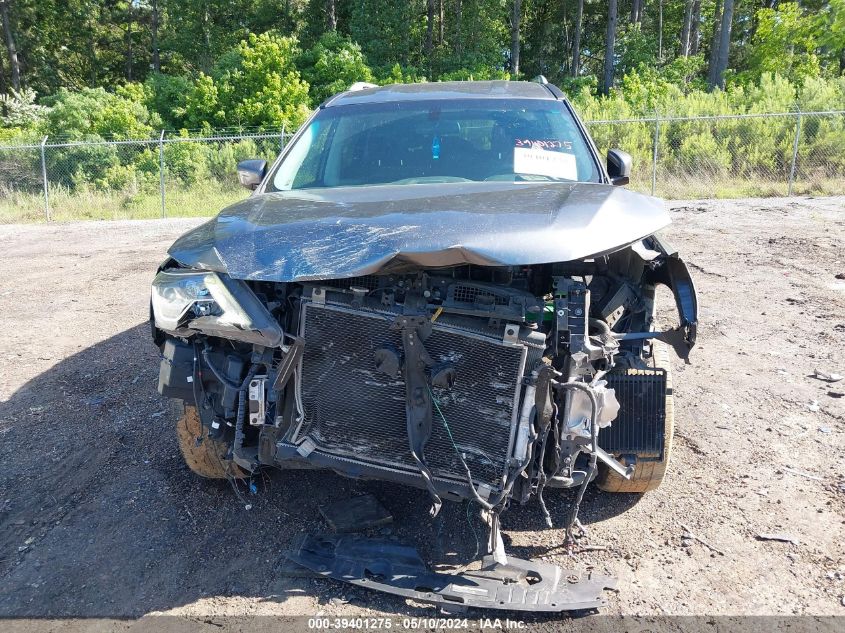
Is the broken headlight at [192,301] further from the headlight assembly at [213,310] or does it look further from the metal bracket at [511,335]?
the metal bracket at [511,335]

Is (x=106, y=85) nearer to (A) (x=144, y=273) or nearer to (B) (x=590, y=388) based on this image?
(A) (x=144, y=273)

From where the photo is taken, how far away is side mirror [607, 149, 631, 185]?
14.3 ft

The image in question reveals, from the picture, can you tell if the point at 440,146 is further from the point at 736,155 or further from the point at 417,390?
the point at 736,155

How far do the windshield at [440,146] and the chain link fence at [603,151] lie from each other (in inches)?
429

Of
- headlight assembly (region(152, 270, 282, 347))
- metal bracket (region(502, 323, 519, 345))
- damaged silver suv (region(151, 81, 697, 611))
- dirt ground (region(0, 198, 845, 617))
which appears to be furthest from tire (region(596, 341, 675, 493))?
headlight assembly (region(152, 270, 282, 347))

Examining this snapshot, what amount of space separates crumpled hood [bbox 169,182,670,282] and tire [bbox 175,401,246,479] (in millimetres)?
920

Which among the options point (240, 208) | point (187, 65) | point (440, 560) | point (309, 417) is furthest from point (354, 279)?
point (187, 65)

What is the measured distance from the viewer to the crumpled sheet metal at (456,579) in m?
2.73

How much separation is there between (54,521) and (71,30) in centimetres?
3929

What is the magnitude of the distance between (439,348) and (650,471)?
135 centimetres

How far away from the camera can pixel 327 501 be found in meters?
3.59

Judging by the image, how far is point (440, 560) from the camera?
10.2 feet

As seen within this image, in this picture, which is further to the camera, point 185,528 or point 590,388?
point 185,528

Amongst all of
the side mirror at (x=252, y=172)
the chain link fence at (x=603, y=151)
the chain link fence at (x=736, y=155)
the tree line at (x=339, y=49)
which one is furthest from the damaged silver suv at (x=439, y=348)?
the tree line at (x=339, y=49)
